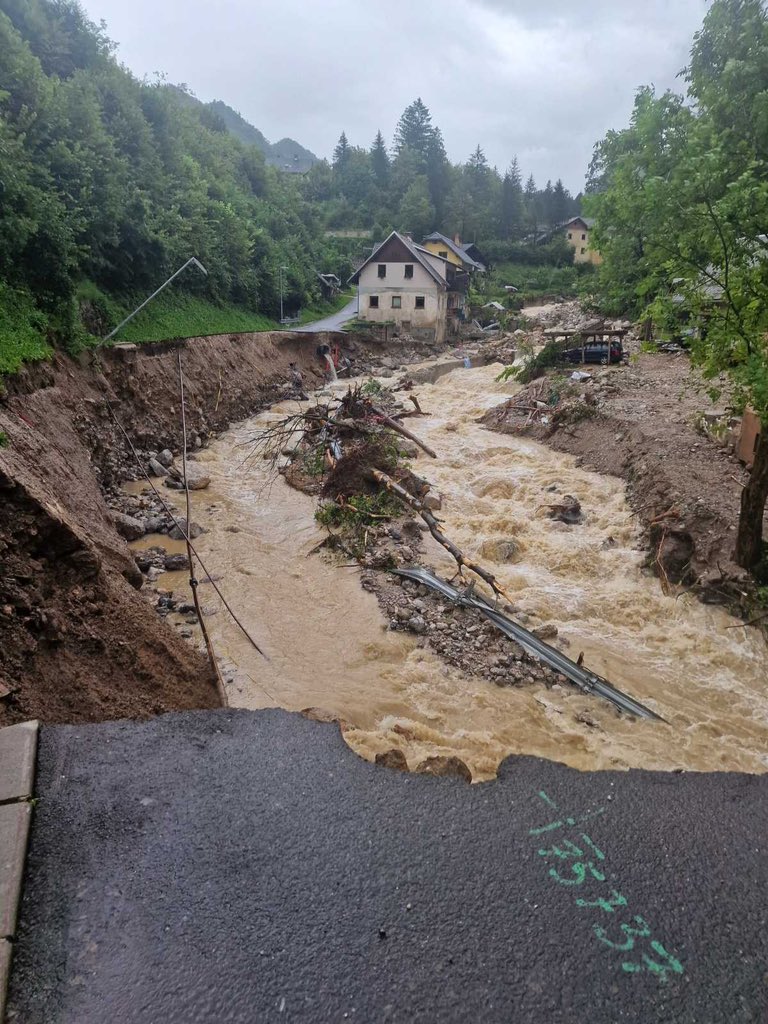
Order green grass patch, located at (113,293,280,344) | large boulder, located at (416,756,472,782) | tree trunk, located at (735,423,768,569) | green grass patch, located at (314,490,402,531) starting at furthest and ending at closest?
green grass patch, located at (113,293,280,344) → green grass patch, located at (314,490,402,531) → tree trunk, located at (735,423,768,569) → large boulder, located at (416,756,472,782)

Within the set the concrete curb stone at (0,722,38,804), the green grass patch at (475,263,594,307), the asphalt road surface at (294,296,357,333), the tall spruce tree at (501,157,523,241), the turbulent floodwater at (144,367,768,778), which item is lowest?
the turbulent floodwater at (144,367,768,778)

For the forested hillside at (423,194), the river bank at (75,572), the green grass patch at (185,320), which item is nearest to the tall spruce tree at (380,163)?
the forested hillside at (423,194)

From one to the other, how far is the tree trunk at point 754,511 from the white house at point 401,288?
35.5 m

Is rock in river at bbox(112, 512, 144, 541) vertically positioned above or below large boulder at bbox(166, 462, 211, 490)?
below

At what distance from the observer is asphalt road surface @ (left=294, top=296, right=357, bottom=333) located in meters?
37.6

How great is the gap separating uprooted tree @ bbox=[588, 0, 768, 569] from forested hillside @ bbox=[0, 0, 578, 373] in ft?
41.3

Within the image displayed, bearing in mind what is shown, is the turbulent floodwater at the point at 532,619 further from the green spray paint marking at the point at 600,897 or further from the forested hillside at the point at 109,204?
the forested hillside at the point at 109,204

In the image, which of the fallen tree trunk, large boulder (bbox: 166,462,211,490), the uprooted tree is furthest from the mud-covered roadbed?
large boulder (bbox: 166,462,211,490)

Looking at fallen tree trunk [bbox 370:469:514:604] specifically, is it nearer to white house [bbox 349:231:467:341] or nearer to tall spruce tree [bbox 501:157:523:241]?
white house [bbox 349:231:467:341]

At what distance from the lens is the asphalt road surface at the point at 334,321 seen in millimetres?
37609

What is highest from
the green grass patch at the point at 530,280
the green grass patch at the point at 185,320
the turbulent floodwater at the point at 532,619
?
the green grass patch at the point at 530,280

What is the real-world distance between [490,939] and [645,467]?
12.3 m

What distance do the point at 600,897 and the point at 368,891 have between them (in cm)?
192

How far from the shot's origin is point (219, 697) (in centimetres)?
745
